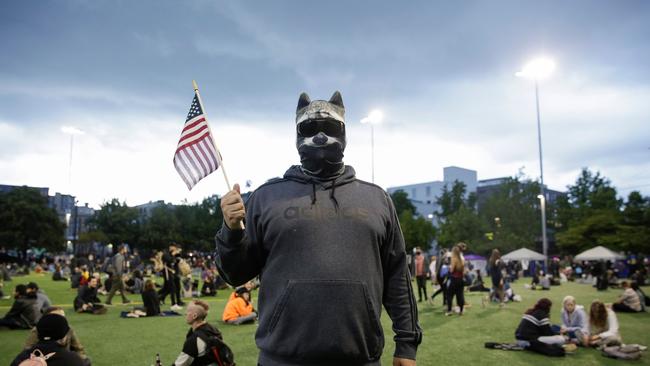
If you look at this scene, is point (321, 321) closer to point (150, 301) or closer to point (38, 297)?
point (38, 297)

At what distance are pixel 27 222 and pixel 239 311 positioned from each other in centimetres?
6262

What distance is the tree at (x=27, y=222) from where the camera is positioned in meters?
62.8

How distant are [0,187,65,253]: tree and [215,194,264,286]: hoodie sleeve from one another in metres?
70.8

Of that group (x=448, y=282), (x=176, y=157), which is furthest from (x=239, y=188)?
(x=448, y=282)

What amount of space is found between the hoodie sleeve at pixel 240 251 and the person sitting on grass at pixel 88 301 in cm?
1482

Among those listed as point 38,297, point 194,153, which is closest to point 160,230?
point 38,297

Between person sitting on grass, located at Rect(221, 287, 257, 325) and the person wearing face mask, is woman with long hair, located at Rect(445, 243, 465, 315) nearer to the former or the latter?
person sitting on grass, located at Rect(221, 287, 257, 325)

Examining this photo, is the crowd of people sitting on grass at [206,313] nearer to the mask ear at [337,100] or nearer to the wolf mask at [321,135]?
the wolf mask at [321,135]

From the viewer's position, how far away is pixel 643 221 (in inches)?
1618

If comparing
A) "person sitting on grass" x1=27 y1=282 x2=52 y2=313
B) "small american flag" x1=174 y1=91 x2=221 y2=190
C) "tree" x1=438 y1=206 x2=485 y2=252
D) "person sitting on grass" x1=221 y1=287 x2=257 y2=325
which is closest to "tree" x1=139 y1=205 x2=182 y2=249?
"tree" x1=438 y1=206 x2=485 y2=252

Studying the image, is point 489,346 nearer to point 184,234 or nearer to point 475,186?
point 184,234

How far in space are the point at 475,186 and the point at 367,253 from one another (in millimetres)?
106982

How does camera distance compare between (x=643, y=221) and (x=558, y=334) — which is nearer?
(x=558, y=334)

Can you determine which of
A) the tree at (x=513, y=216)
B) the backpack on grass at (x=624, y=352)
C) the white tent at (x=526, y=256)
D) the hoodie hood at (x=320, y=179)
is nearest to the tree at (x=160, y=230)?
the tree at (x=513, y=216)
